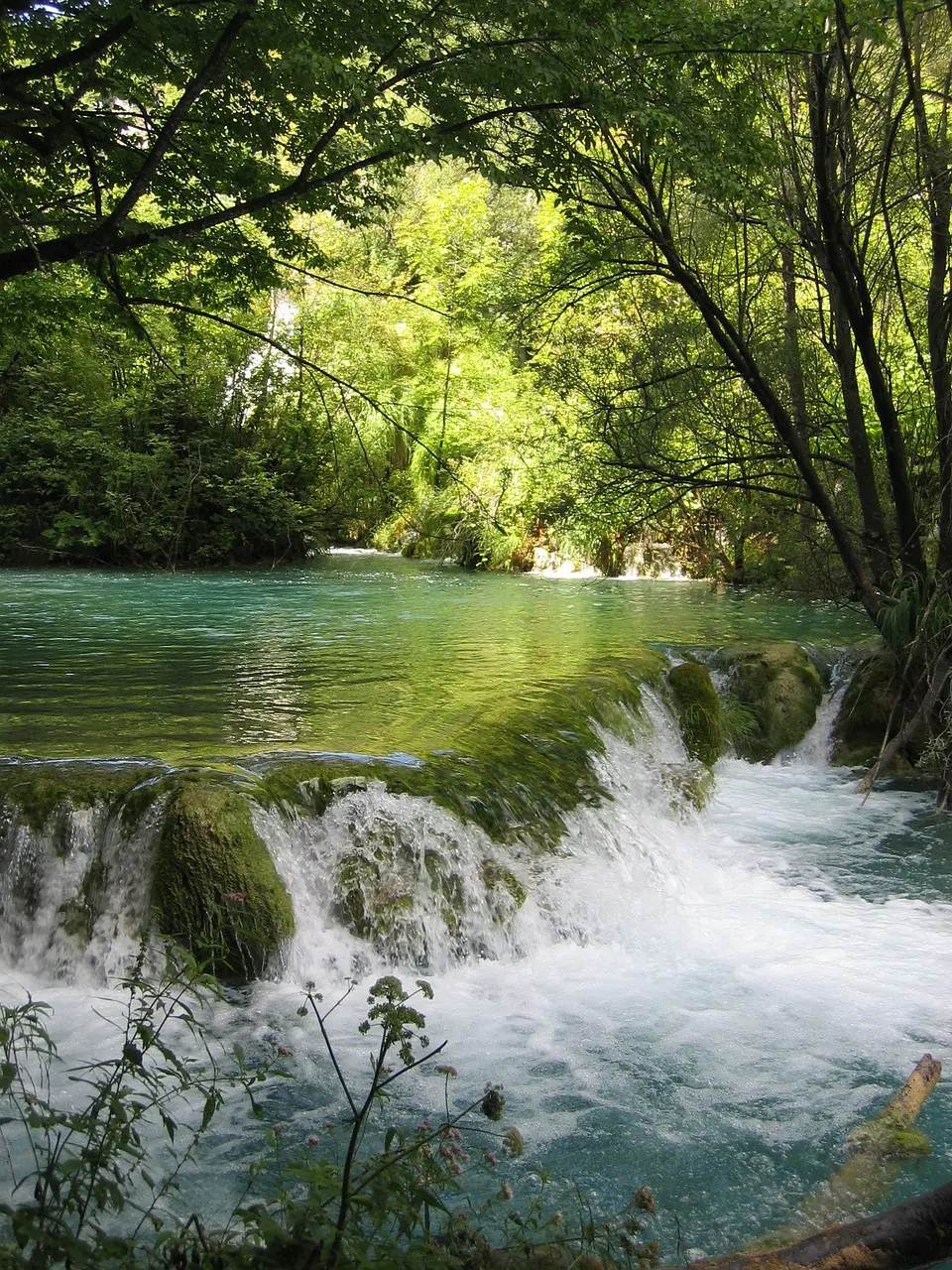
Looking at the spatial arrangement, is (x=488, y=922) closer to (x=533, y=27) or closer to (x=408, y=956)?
(x=408, y=956)

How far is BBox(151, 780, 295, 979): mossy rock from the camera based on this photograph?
5.03m

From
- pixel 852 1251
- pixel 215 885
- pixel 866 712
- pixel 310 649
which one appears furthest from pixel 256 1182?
pixel 310 649

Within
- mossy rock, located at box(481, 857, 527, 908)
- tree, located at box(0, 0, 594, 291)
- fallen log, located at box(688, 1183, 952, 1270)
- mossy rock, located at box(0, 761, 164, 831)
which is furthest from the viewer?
mossy rock, located at box(481, 857, 527, 908)

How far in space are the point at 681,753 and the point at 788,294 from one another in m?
3.84

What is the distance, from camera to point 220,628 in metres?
12.8

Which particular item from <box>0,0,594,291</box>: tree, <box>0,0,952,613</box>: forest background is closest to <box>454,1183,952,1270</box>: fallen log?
<box>0,0,952,613</box>: forest background

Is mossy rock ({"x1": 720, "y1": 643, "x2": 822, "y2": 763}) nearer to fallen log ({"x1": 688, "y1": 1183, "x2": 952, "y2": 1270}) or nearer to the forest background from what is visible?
the forest background

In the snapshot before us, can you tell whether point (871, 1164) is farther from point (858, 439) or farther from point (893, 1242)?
point (858, 439)

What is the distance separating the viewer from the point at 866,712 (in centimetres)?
972

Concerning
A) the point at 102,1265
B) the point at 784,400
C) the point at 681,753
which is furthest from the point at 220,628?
the point at 102,1265

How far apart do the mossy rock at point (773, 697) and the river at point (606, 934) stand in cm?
20

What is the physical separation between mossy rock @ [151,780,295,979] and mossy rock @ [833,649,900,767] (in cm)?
611

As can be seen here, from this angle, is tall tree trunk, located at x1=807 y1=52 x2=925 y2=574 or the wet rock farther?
the wet rock

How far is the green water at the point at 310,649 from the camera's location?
6.98 m
